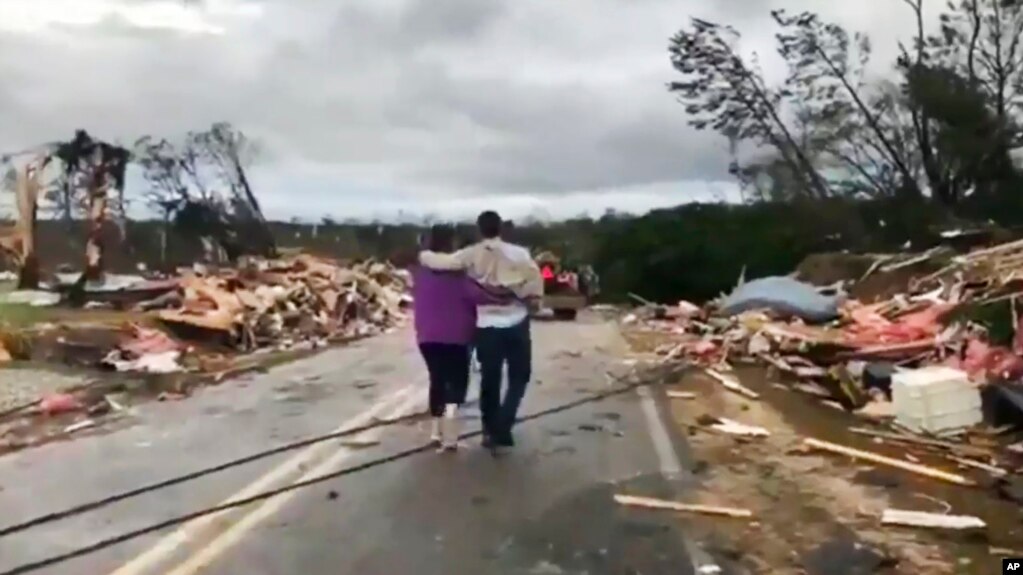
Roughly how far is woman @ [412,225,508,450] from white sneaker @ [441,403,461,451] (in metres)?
0.10

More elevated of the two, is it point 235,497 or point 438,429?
point 438,429

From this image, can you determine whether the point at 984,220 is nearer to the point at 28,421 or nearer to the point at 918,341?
the point at 918,341

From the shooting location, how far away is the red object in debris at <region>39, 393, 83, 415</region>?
14.2 metres

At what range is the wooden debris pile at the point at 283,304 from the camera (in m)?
24.2

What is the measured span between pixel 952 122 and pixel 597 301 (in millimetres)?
13722

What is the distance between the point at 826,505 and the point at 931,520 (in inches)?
31.6

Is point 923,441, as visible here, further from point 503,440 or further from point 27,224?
point 27,224

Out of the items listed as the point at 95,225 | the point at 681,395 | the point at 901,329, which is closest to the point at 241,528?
the point at 681,395

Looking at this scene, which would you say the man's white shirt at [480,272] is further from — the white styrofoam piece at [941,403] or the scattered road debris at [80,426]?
the scattered road debris at [80,426]

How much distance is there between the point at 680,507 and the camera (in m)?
8.24

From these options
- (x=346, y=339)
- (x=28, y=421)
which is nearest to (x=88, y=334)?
(x=28, y=421)

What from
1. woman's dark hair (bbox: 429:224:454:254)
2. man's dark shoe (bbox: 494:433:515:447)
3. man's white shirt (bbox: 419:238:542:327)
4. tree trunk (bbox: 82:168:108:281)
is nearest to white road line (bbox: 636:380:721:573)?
man's dark shoe (bbox: 494:433:515:447)

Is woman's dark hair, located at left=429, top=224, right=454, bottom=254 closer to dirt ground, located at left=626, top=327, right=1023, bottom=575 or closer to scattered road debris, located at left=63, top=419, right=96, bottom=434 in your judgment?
dirt ground, located at left=626, top=327, right=1023, bottom=575

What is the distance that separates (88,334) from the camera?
19906 millimetres
